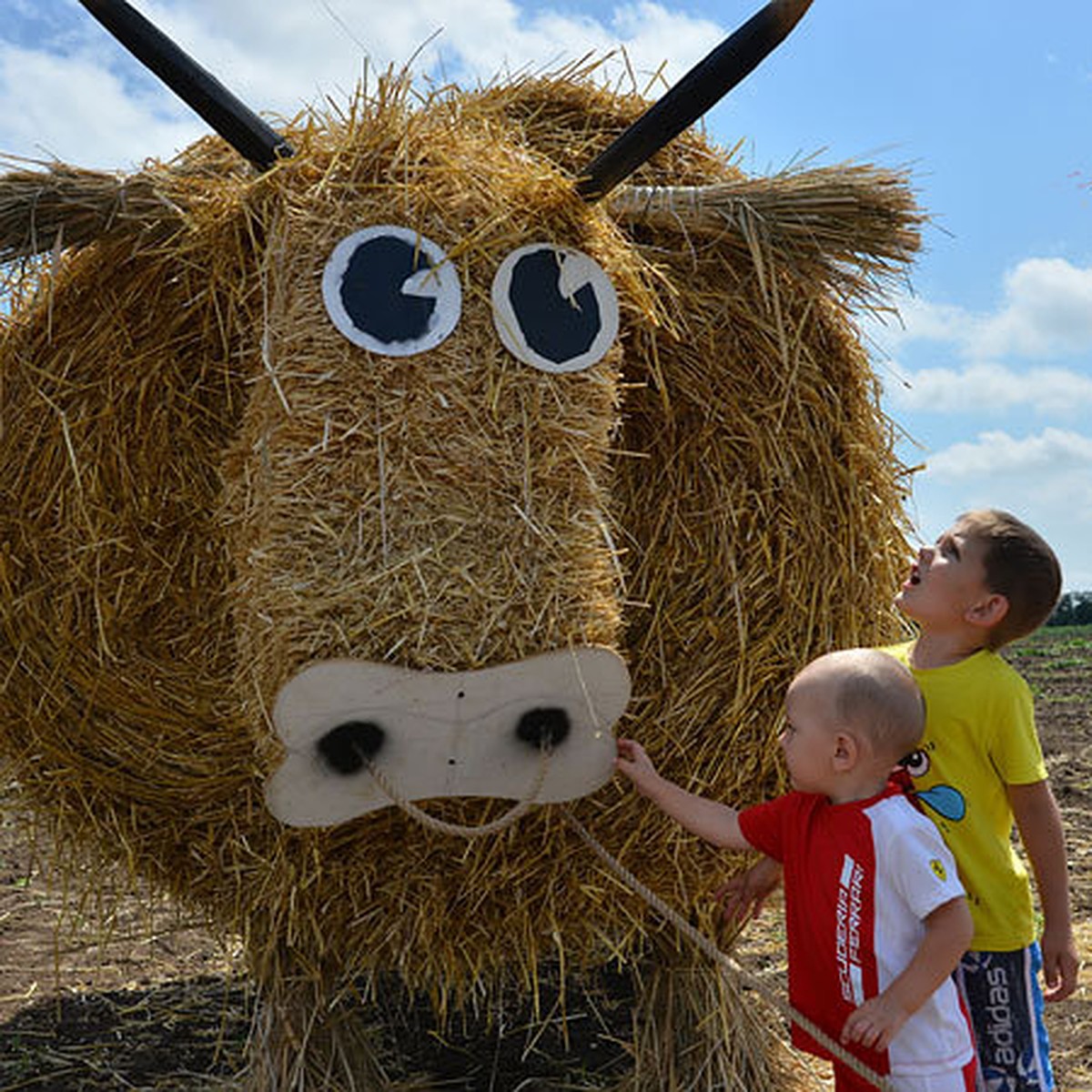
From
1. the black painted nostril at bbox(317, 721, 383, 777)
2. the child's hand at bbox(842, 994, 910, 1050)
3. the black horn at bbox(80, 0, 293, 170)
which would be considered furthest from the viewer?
the black horn at bbox(80, 0, 293, 170)

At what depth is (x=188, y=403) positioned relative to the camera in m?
2.95

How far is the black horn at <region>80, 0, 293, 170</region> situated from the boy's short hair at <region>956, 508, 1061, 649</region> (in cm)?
157

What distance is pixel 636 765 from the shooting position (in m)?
2.57

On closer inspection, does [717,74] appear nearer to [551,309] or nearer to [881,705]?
[551,309]

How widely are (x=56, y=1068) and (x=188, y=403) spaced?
1.95 m

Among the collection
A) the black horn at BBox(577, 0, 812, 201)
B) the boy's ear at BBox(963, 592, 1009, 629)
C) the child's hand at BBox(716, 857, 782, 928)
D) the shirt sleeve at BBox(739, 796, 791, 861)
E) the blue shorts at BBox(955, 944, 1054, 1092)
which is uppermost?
the black horn at BBox(577, 0, 812, 201)

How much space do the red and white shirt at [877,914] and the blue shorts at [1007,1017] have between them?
0.67 feet

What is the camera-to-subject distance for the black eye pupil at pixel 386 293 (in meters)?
2.37

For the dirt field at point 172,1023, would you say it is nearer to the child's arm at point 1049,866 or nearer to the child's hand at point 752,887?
the child's hand at point 752,887

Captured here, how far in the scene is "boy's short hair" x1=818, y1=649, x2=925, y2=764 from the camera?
7.22ft

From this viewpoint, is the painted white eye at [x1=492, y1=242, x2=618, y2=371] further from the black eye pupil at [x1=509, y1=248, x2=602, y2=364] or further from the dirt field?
the dirt field

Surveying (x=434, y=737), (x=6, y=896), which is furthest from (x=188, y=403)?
(x=6, y=896)

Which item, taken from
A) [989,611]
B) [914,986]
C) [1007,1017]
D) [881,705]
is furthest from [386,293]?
[1007,1017]

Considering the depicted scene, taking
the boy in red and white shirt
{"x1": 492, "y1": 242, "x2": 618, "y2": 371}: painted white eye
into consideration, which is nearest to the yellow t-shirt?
the boy in red and white shirt
